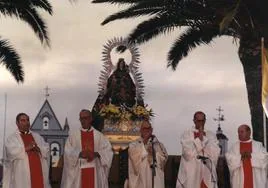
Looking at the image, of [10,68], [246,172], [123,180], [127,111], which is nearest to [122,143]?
[127,111]

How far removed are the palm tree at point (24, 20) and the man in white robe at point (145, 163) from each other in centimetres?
585

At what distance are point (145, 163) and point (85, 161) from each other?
1.15 meters

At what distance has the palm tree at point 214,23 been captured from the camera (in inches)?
702

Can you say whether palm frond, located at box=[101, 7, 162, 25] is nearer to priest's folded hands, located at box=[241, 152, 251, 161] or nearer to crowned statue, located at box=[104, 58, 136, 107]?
crowned statue, located at box=[104, 58, 136, 107]

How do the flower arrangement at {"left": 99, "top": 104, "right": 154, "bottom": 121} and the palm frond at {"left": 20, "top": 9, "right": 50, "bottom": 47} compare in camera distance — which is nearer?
the palm frond at {"left": 20, "top": 9, "right": 50, "bottom": 47}

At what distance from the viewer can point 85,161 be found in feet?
48.6

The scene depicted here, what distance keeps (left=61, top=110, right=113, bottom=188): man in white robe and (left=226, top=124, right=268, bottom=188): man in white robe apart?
234 cm

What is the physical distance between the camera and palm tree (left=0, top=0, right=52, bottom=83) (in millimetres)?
19344

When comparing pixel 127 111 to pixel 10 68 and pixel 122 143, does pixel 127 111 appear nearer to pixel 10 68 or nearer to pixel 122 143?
pixel 122 143

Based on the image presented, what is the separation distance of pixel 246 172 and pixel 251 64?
4919 mm

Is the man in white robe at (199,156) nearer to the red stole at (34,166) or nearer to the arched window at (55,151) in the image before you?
the red stole at (34,166)

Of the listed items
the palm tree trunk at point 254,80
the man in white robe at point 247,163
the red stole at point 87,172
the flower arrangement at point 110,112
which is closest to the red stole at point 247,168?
the man in white robe at point 247,163

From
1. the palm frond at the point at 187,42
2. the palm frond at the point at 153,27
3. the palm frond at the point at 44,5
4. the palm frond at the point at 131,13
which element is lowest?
the palm frond at the point at 187,42

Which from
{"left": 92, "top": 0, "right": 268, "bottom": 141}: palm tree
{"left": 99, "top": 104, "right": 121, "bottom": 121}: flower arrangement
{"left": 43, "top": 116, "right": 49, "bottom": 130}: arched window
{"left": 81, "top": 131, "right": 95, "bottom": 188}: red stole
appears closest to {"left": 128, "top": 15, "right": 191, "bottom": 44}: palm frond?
{"left": 92, "top": 0, "right": 268, "bottom": 141}: palm tree
